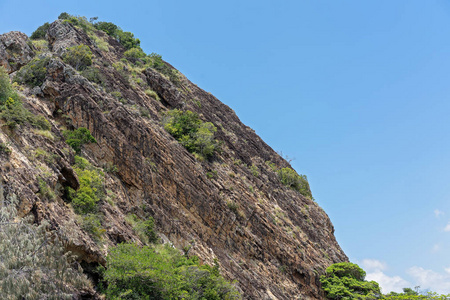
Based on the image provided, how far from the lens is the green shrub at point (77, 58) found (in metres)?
36.8

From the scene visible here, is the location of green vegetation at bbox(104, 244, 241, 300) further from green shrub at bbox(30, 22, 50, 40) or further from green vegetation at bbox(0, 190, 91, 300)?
green shrub at bbox(30, 22, 50, 40)

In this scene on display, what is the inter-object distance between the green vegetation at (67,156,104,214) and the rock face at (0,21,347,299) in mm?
547

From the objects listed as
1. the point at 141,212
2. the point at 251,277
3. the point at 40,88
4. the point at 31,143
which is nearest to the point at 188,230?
the point at 141,212

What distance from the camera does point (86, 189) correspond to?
21.9m

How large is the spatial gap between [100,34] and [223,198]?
1410 inches

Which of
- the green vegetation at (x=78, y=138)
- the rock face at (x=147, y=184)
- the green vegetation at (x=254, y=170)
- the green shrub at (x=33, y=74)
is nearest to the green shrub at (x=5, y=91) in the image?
the rock face at (x=147, y=184)

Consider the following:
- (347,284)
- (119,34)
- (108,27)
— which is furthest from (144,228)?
(108,27)

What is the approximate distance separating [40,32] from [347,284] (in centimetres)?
4773

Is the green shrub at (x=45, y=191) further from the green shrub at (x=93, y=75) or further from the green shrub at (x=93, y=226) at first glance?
the green shrub at (x=93, y=75)

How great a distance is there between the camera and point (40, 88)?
1145 inches

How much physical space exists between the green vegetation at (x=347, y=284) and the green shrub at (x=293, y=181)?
45.4 feet

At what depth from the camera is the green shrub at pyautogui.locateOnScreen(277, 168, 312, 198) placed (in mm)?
53094

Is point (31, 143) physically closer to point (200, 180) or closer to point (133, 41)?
point (200, 180)

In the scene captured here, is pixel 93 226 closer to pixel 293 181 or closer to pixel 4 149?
pixel 4 149
